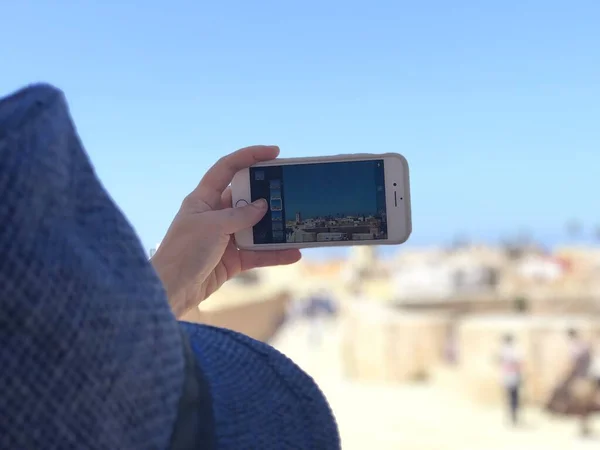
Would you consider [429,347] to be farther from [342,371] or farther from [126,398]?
[126,398]

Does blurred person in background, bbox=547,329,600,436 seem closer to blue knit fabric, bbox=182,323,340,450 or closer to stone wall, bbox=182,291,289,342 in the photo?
stone wall, bbox=182,291,289,342

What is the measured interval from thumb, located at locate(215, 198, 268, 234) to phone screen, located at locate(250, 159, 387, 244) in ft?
0.29

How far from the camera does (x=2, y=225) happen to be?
0.43m

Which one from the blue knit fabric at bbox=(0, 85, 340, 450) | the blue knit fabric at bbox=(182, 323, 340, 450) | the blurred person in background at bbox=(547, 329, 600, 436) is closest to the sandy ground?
the blurred person in background at bbox=(547, 329, 600, 436)

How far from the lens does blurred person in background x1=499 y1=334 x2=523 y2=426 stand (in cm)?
722

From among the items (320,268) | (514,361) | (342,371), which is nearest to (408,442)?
(514,361)

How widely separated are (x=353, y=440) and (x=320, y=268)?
2824 cm

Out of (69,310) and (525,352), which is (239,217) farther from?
(525,352)

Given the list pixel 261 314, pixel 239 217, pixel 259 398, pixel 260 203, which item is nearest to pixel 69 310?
pixel 259 398

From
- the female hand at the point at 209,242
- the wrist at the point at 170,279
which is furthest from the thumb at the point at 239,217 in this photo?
the wrist at the point at 170,279

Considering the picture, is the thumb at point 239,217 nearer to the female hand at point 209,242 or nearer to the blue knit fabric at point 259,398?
the female hand at point 209,242

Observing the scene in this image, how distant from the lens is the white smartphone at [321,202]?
1.39 meters

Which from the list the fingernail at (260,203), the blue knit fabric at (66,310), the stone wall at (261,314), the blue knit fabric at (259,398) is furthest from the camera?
the stone wall at (261,314)

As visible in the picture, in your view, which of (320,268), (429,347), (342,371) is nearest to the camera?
(429,347)
